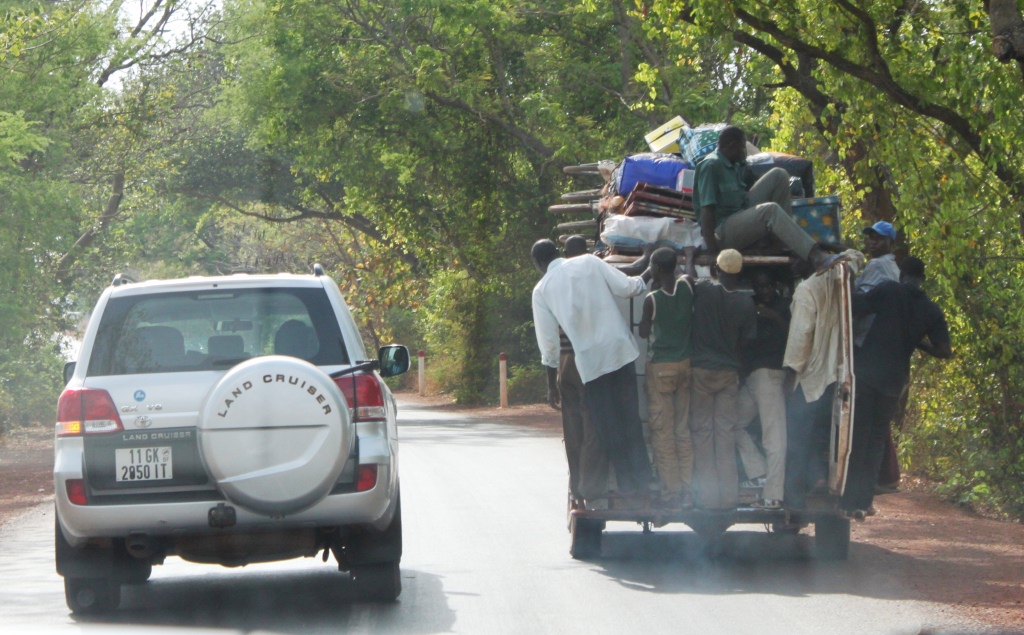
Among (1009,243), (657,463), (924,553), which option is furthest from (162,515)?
(1009,243)

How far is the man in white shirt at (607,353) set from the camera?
8641mm

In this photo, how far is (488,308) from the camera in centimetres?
3108

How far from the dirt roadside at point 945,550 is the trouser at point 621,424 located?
1.80 m

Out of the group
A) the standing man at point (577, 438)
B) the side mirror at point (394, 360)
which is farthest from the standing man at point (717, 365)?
the side mirror at point (394, 360)

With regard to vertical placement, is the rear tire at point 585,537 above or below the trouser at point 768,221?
below

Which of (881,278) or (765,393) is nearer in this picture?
(765,393)

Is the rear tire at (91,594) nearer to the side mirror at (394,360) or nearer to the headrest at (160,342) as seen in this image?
the headrest at (160,342)

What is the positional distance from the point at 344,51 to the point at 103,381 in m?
19.5

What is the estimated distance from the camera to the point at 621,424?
8.66 metres

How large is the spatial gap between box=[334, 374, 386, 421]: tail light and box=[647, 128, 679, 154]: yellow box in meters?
4.84

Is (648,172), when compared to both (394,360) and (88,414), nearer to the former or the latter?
(394,360)

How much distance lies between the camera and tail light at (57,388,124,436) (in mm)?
6754

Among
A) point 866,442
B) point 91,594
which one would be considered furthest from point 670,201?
point 91,594

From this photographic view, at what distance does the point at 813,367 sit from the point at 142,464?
4289mm
